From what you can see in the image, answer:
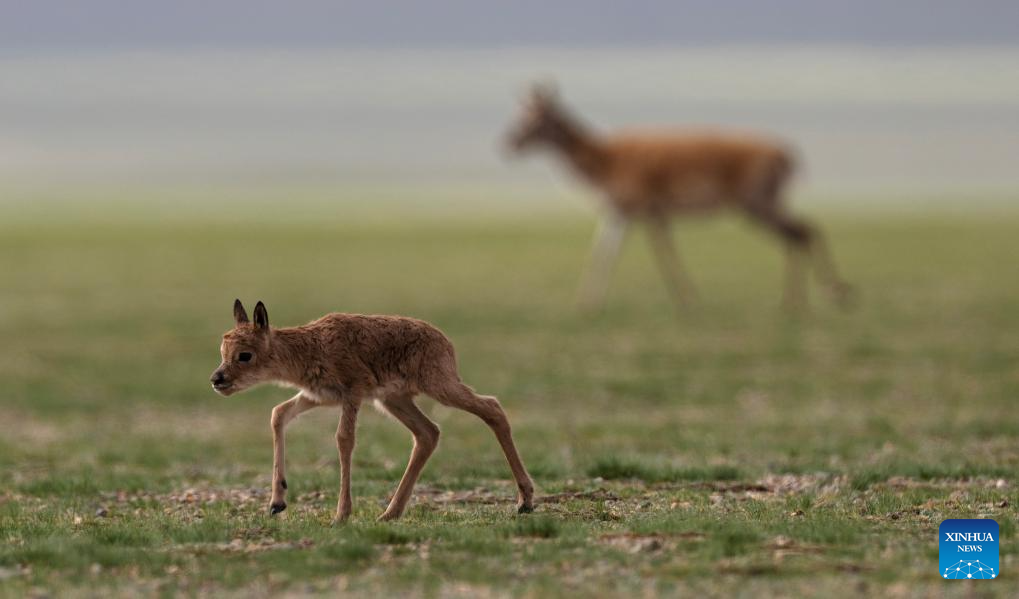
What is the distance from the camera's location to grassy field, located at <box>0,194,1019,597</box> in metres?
9.12

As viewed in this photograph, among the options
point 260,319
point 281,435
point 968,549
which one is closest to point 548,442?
point 281,435

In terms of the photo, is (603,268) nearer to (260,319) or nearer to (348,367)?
(348,367)

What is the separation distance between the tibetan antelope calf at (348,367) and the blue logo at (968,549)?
2852mm

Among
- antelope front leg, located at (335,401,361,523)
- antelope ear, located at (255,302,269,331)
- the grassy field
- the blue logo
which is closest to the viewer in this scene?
the blue logo

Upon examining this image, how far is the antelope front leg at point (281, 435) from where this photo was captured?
35.0 ft

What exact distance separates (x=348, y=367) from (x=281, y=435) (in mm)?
670

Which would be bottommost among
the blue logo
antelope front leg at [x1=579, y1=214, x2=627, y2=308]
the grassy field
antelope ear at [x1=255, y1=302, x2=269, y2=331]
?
the blue logo

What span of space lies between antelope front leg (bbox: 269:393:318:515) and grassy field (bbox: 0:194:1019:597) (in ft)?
0.45

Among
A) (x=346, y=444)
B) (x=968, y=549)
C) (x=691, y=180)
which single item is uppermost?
(x=691, y=180)

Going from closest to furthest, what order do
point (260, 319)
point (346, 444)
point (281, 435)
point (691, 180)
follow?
1. point (260, 319)
2. point (346, 444)
3. point (281, 435)
4. point (691, 180)

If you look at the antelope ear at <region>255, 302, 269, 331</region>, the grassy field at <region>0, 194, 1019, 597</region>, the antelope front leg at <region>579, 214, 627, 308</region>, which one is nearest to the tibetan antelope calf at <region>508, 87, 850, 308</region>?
the antelope front leg at <region>579, 214, 627, 308</region>

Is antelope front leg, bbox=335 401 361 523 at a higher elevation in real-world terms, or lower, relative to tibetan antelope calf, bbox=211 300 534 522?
lower

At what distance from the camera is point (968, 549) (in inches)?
356

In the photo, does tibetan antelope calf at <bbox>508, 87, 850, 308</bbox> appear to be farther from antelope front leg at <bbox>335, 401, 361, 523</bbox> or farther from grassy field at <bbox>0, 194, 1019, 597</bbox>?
antelope front leg at <bbox>335, 401, 361, 523</bbox>
